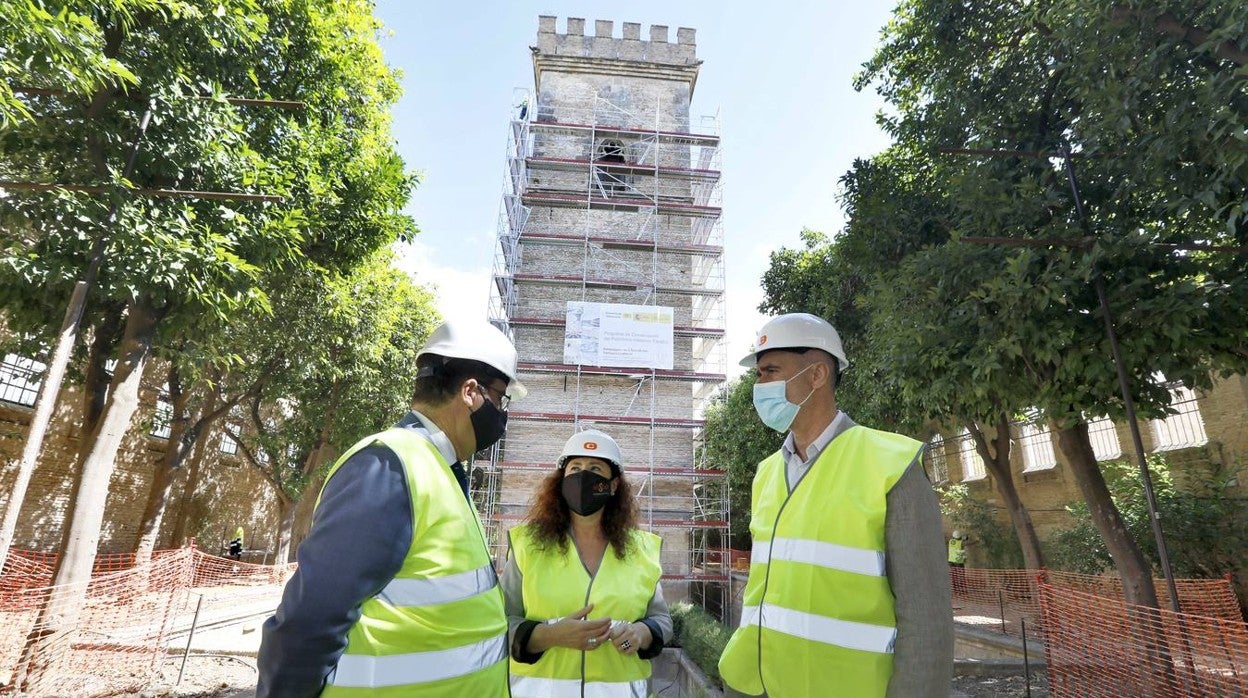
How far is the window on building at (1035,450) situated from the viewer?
16.5 meters

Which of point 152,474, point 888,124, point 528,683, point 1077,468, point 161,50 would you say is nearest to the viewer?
point 528,683

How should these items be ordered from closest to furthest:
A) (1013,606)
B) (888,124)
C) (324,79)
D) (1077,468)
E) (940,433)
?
(1077,468)
(324,79)
(888,124)
(1013,606)
(940,433)

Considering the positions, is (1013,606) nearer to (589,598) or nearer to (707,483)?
(707,483)

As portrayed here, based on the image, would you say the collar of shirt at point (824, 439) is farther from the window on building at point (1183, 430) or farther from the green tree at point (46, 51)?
the window on building at point (1183, 430)

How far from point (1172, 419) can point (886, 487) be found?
16.1 meters

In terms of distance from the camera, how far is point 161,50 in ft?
22.1

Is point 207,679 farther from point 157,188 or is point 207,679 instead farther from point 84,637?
point 157,188

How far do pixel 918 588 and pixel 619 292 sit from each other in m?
17.1

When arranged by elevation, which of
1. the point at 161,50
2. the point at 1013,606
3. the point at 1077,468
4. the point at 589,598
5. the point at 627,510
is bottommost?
the point at 1013,606

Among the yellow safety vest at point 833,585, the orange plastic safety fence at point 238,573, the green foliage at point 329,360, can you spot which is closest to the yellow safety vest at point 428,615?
the yellow safety vest at point 833,585

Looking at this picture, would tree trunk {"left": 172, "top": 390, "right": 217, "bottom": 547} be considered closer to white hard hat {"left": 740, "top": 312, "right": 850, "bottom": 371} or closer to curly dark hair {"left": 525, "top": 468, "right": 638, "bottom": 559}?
curly dark hair {"left": 525, "top": 468, "right": 638, "bottom": 559}

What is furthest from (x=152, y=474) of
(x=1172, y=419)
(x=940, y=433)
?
(x=1172, y=419)

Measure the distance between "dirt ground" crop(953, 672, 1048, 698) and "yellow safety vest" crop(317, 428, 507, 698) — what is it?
6958 millimetres

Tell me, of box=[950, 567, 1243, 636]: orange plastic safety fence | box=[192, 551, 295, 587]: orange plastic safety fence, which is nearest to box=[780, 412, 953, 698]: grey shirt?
box=[950, 567, 1243, 636]: orange plastic safety fence
